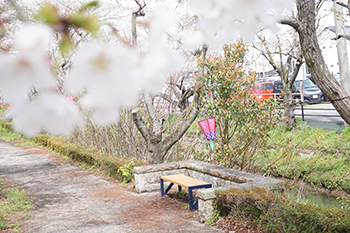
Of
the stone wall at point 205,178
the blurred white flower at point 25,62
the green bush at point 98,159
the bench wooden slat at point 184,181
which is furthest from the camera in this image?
the green bush at point 98,159

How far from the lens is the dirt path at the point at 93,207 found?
4609 mm

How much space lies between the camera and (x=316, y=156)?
858 cm

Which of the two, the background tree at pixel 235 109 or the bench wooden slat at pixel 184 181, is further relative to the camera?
the background tree at pixel 235 109

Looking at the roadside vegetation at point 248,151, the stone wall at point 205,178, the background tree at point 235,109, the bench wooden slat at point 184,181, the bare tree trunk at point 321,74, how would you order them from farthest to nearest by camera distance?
1. the background tree at point 235,109
2. the bench wooden slat at point 184,181
3. the stone wall at point 205,178
4. the roadside vegetation at point 248,151
5. the bare tree trunk at point 321,74

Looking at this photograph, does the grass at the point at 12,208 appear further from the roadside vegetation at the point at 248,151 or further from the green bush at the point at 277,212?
the green bush at the point at 277,212

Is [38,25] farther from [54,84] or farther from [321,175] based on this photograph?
[321,175]

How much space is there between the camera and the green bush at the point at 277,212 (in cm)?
330

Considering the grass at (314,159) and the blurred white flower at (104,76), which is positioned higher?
the blurred white flower at (104,76)

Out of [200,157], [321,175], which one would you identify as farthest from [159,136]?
[321,175]

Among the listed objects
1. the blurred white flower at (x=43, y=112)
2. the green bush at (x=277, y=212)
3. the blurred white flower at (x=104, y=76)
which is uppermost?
the blurred white flower at (x=104, y=76)

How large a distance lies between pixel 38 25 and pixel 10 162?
470 inches

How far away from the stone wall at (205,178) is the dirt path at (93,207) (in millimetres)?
207

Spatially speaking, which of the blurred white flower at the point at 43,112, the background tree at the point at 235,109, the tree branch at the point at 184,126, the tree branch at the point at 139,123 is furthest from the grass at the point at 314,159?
the blurred white flower at the point at 43,112

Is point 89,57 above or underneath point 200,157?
above
